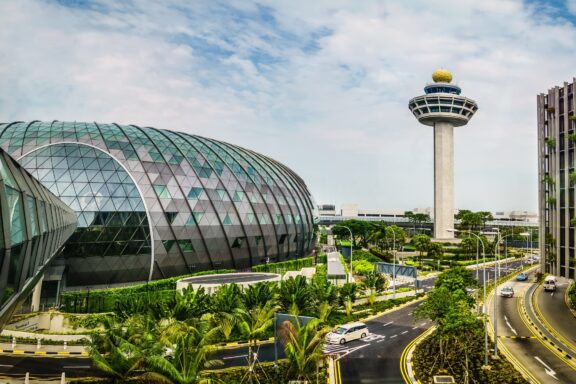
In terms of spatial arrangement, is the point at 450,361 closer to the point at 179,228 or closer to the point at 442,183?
the point at 179,228

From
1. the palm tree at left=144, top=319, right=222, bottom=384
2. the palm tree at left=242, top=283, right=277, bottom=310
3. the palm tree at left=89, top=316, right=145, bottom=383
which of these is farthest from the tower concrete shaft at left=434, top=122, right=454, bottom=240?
the palm tree at left=89, top=316, right=145, bottom=383

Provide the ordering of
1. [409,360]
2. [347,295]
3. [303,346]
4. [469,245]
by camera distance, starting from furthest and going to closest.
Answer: [469,245] < [347,295] < [409,360] < [303,346]

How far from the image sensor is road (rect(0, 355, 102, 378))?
27284mm

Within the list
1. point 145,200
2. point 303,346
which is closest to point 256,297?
point 303,346

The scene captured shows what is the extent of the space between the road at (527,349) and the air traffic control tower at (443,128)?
258ft

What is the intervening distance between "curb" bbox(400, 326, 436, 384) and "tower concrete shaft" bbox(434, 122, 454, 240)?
310ft

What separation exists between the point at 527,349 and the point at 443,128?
106m

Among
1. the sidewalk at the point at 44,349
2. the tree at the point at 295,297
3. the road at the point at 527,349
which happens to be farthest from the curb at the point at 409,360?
the sidewalk at the point at 44,349

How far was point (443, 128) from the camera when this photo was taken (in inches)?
5094

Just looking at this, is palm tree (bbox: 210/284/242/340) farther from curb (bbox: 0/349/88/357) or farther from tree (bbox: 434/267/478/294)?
tree (bbox: 434/267/478/294)

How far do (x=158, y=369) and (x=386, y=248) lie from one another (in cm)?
11354

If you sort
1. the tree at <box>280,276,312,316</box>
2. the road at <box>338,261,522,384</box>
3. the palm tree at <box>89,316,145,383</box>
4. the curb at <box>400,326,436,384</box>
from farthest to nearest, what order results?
the tree at <box>280,276,312,316</box> < the road at <box>338,261,522,384</box> < the curb at <box>400,326,436,384</box> < the palm tree at <box>89,316,145,383</box>

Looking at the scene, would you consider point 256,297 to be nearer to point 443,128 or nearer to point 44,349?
point 44,349

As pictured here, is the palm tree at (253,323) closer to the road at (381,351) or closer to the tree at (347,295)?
the road at (381,351)
